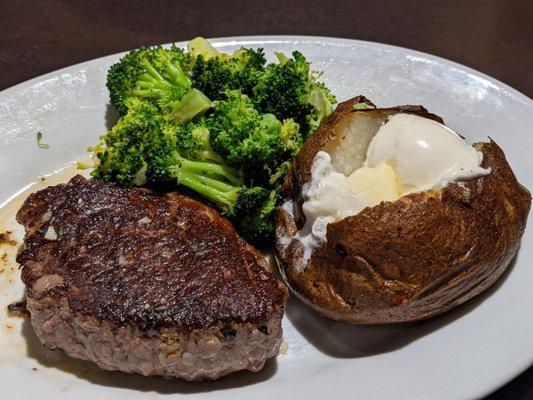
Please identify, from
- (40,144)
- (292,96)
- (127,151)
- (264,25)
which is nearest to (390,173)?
(292,96)

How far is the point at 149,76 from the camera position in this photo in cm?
344

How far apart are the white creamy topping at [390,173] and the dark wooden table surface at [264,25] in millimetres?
2570

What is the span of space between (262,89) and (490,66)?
2538mm

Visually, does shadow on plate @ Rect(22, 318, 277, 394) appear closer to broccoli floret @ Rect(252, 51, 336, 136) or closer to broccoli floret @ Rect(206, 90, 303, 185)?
broccoli floret @ Rect(206, 90, 303, 185)

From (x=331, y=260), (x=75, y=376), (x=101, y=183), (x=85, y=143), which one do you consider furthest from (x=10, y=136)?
(x=331, y=260)

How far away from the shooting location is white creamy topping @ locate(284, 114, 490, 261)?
245cm

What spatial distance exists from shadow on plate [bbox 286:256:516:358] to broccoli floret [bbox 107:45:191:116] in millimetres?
1508

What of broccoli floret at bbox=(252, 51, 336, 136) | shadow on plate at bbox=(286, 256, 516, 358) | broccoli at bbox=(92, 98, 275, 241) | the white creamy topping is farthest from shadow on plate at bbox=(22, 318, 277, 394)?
broccoli floret at bbox=(252, 51, 336, 136)

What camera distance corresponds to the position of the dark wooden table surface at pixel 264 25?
490 cm

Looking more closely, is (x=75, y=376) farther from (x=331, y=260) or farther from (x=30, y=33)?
(x=30, y=33)

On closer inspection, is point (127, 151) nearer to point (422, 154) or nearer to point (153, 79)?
point (153, 79)

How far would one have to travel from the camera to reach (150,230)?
8.49ft

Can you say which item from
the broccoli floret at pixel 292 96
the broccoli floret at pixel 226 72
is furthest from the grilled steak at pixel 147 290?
the broccoli floret at pixel 226 72

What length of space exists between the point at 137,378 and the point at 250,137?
49.3 inches
